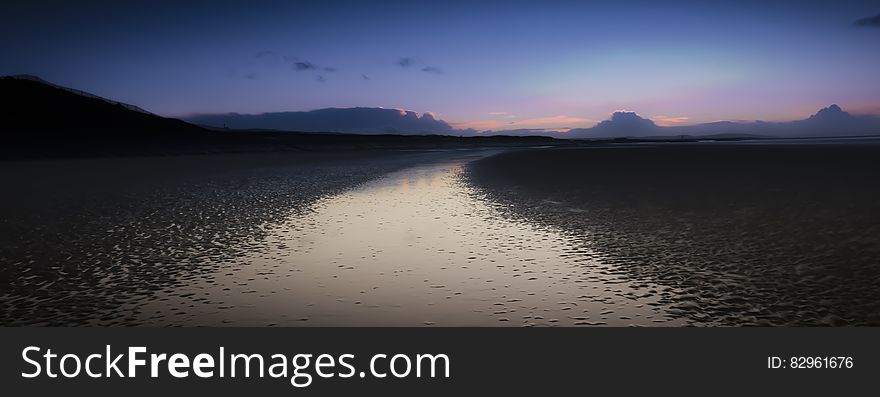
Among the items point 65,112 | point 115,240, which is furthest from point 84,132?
point 115,240

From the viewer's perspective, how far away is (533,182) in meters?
29.7

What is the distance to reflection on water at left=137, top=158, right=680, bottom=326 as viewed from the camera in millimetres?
8016

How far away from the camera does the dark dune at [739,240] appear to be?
8328 mm

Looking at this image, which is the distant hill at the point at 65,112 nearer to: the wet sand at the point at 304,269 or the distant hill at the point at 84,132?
the distant hill at the point at 84,132

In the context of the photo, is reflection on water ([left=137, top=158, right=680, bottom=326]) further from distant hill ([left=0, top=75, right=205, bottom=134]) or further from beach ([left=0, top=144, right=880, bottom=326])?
distant hill ([left=0, top=75, right=205, bottom=134])

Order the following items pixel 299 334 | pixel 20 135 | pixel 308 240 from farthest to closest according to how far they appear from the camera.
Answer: pixel 20 135 < pixel 308 240 < pixel 299 334

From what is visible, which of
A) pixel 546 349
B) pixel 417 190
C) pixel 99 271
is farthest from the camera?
pixel 417 190

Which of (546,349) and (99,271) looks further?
(99,271)

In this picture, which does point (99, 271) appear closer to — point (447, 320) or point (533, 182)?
point (447, 320)

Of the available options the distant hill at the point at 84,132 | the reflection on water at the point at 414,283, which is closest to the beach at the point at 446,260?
the reflection on water at the point at 414,283

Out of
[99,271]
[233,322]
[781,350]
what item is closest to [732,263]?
[781,350]

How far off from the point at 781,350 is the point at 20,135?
8474 cm

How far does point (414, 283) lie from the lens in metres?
9.81

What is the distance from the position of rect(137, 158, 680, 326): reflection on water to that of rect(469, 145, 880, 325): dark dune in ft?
2.82
